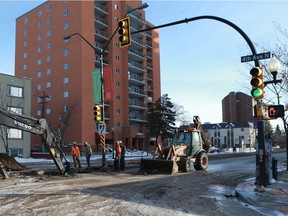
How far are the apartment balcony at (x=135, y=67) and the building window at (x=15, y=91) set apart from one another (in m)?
32.2

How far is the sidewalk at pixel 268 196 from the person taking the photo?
33.9 feet

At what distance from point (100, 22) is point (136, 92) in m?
17.3

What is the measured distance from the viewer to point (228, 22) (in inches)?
544

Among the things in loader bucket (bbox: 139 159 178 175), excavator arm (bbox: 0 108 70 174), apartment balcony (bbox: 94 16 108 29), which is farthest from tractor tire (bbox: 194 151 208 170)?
apartment balcony (bbox: 94 16 108 29)

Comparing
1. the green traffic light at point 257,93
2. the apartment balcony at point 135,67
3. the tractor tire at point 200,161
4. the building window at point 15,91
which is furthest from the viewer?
the apartment balcony at point 135,67

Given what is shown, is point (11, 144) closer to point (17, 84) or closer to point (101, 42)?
point (17, 84)

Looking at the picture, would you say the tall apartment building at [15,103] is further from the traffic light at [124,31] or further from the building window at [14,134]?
the traffic light at [124,31]

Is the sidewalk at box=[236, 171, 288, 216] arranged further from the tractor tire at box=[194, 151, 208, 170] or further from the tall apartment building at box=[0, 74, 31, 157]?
the tall apartment building at box=[0, 74, 31, 157]

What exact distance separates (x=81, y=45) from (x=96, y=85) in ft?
143

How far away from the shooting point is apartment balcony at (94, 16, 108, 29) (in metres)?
70.7

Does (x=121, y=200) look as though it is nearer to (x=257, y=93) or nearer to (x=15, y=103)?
(x=257, y=93)

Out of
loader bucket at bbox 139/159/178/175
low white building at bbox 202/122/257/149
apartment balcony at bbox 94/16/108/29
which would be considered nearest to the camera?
loader bucket at bbox 139/159/178/175

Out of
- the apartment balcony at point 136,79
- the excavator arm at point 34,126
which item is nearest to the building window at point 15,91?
the apartment balcony at point 136,79

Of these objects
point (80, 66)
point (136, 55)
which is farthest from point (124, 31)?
point (136, 55)
